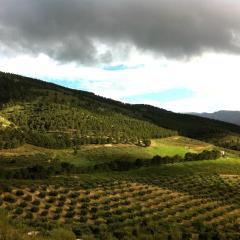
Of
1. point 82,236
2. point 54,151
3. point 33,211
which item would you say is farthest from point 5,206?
point 54,151

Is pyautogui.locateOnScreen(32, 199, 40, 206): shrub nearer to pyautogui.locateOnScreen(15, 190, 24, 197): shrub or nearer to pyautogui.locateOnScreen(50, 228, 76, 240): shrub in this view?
pyautogui.locateOnScreen(15, 190, 24, 197): shrub

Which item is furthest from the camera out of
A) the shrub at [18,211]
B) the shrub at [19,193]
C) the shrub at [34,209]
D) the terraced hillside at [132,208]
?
the shrub at [19,193]

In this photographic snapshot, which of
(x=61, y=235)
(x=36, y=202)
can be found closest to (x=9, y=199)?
(x=36, y=202)

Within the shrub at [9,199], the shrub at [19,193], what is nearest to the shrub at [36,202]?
the shrub at [19,193]

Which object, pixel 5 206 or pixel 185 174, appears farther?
pixel 185 174

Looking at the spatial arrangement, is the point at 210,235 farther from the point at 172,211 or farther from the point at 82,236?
the point at 172,211

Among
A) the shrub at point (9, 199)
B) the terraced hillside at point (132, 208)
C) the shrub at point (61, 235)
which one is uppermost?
the shrub at point (61, 235)

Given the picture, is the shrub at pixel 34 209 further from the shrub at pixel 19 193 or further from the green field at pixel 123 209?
the shrub at pixel 19 193

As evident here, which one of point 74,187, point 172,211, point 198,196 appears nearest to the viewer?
point 172,211

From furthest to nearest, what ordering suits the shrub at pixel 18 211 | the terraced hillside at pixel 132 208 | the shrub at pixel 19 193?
the shrub at pixel 19 193
the shrub at pixel 18 211
the terraced hillside at pixel 132 208

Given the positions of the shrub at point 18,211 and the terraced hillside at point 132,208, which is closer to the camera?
the terraced hillside at point 132,208

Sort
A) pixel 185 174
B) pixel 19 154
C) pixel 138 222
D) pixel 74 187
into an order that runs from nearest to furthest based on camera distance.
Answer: pixel 138 222 → pixel 74 187 → pixel 185 174 → pixel 19 154

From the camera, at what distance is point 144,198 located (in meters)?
83.1

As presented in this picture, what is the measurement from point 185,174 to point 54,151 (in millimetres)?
79823
